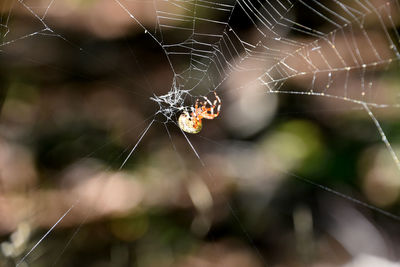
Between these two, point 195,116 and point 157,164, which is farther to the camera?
point 157,164

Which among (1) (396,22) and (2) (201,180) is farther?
(2) (201,180)

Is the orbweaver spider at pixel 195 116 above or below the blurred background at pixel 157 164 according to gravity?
above

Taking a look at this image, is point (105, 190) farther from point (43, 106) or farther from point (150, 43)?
point (150, 43)

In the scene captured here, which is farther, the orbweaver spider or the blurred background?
the blurred background

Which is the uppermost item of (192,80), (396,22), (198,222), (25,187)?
(396,22)

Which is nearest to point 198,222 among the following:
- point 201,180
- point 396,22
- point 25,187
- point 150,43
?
point 201,180

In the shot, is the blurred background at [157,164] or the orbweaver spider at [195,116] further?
the blurred background at [157,164]

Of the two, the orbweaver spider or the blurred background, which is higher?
the orbweaver spider

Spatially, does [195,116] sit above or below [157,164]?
above
